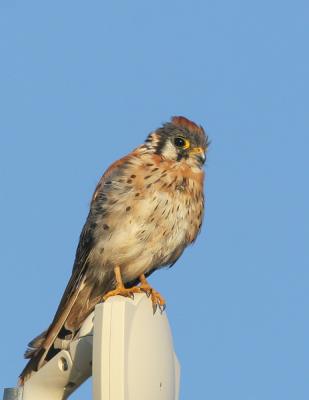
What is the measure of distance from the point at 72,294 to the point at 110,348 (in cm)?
294

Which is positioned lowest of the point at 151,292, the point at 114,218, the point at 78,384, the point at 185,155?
the point at 78,384

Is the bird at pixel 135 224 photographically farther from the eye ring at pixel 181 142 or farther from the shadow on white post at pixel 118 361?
the shadow on white post at pixel 118 361

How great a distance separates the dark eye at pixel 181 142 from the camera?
6336 millimetres

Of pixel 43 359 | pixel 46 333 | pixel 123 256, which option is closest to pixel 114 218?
pixel 123 256

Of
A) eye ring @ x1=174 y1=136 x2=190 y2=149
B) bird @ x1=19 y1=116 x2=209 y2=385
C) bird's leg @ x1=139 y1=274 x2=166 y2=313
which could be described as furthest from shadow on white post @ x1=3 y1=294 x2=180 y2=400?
eye ring @ x1=174 y1=136 x2=190 y2=149

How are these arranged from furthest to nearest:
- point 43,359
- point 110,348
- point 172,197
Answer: point 172,197
point 43,359
point 110,348

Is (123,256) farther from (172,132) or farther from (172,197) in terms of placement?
(172,132)

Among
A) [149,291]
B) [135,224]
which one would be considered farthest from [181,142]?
[149,291]

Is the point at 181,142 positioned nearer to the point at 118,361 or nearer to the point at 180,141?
the point at 180,141

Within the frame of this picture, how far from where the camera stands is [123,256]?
5.82m

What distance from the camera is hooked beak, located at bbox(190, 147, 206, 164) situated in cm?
625

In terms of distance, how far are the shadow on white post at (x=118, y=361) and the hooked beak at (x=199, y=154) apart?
2.68m

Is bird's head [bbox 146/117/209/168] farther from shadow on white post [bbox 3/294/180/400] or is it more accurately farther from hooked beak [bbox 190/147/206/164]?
shadow on white post [bbox 3/294/180/400]

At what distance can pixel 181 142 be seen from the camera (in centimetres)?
636
